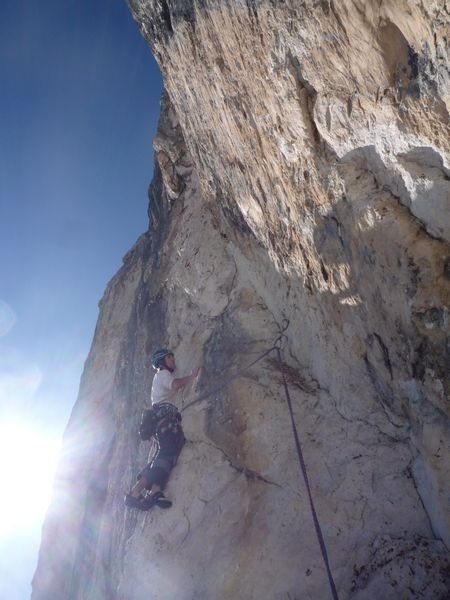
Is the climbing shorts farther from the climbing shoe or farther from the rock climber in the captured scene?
the climbing shoe

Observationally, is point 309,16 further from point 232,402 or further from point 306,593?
point 306,593

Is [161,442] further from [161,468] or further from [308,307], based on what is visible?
[308,307]

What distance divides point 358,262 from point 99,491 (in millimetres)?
8218

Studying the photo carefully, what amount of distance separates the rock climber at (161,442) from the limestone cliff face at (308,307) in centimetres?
20

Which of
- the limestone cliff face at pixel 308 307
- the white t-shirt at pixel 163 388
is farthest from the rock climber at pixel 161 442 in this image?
the limestone cliff face at pixel 308 307

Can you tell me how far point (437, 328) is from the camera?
3473 millimetres

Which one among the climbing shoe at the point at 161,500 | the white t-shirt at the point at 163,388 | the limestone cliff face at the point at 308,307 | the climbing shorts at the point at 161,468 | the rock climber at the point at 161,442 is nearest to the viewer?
the limestone cliff face at the point at 308,307

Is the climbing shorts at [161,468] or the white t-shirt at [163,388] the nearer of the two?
the climbing shorts at [161,468]

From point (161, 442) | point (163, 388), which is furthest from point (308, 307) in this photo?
point (161, 442)

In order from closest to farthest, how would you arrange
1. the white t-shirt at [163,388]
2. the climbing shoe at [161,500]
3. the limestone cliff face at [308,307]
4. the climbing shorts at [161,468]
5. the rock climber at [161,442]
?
the limestone cliff face at [308,307] < the climbing shoe at [161,500] < the rock climber at [161,442] < the climbing shorts at [161,468] < the white t-shirt at [163,388]

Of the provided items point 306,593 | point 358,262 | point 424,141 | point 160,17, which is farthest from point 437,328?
point 160,17

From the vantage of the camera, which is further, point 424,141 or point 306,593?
point 306,593

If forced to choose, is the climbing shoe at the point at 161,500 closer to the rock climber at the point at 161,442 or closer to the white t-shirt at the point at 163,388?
the rock climber at the point at 161,442

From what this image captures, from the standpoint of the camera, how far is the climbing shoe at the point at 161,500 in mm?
6105
